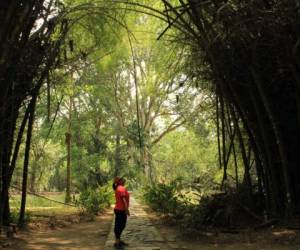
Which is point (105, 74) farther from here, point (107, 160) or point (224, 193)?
point (224, 193)

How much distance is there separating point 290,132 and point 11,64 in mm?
4652

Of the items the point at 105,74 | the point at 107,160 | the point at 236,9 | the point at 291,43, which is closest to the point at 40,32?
the point at 236,9

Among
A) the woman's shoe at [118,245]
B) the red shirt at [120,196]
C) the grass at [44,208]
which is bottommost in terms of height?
the woman's shoe at [118,245]

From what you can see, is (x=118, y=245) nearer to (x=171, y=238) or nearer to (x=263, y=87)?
(x=171, y=238)

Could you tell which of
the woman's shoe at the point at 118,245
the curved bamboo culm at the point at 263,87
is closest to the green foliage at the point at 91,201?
the curved bamboo culm at the point at 263,87

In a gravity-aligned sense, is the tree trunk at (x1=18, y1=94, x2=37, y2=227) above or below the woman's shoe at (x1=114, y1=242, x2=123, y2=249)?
above

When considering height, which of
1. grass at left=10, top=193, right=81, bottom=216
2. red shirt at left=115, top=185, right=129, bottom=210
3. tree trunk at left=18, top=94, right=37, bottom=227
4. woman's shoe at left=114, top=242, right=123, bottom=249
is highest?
tree trunk at left=18, top=94, right=37, bottom=227

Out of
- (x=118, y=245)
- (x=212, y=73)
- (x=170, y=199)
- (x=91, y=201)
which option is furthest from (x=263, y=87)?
(x=91, y=201)

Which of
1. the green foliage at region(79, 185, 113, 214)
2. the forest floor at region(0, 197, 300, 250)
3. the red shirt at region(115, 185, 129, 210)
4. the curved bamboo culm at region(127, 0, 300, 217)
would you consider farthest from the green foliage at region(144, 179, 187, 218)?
the red shirt at region(115, 185, 129, 210)

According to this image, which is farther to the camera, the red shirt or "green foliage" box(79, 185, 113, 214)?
"green foliage" box(79, 185, 113, 214)

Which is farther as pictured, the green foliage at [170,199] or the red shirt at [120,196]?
the green foliage at [170,199]

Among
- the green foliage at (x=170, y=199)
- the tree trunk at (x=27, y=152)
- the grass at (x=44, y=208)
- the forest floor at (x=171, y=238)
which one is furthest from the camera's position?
the grass at (x=44, y=208)

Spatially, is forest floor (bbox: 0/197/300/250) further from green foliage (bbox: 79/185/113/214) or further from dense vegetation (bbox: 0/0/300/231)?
green foliage (bbox: 79/185/113/214)

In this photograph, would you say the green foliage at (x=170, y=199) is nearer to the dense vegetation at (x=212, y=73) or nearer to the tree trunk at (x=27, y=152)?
the dense vegetation at (x=212, y=73)
